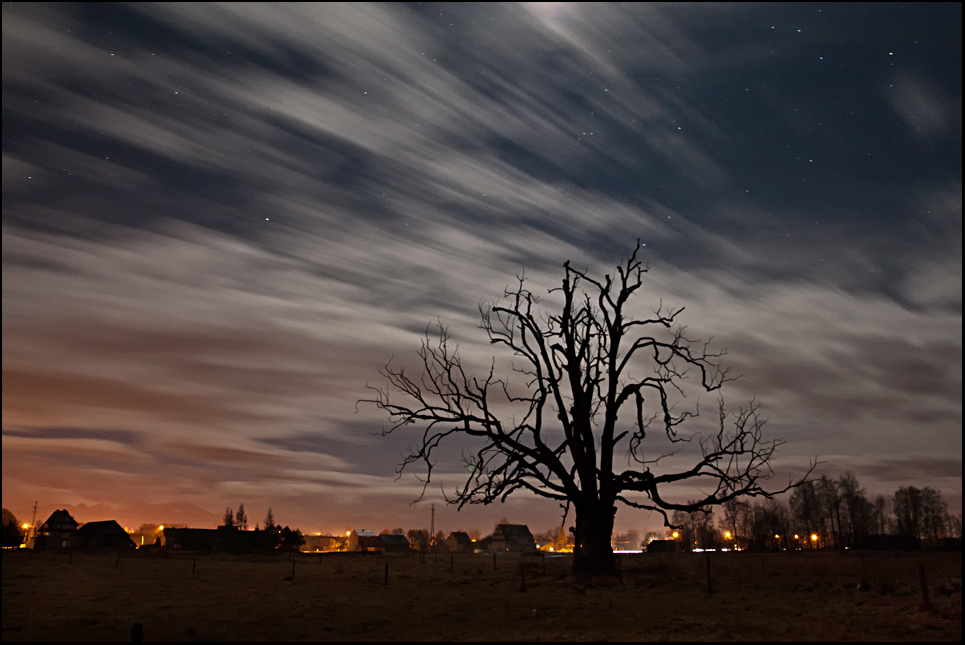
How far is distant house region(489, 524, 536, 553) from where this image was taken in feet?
481

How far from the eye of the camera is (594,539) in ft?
89.4

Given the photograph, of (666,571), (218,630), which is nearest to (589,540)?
(666,571)

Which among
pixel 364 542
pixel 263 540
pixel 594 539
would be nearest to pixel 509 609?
pixel 594 539

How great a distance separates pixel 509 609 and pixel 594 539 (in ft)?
24.4

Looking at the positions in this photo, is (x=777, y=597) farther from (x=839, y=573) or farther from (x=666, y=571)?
(x=839, y=573)

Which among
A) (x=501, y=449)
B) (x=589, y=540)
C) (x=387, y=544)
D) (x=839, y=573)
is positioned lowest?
(x=387, y=544)

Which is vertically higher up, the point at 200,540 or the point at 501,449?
the point at 501,449

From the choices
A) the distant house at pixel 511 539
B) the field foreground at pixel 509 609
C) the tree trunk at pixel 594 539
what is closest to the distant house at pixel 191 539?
the distant house at pixel 511 539

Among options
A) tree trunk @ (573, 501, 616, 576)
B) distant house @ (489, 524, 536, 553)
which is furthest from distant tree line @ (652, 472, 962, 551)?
tree trunk @ (573, 501, 616, 576)

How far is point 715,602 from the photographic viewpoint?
2059 centimetres

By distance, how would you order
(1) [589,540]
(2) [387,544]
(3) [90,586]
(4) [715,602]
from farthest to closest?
(2) [387,544] < (3) [90,586] < (1) [589,540] < (4) [715,602]

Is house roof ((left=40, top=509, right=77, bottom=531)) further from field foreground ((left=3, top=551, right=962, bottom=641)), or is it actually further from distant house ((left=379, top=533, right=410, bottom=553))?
field foreground ((left=3, top=551, right=962, bottom=641))

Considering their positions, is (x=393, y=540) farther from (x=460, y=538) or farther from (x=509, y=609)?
(x=509, y=609)

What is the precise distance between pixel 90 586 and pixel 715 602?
2603 cm
